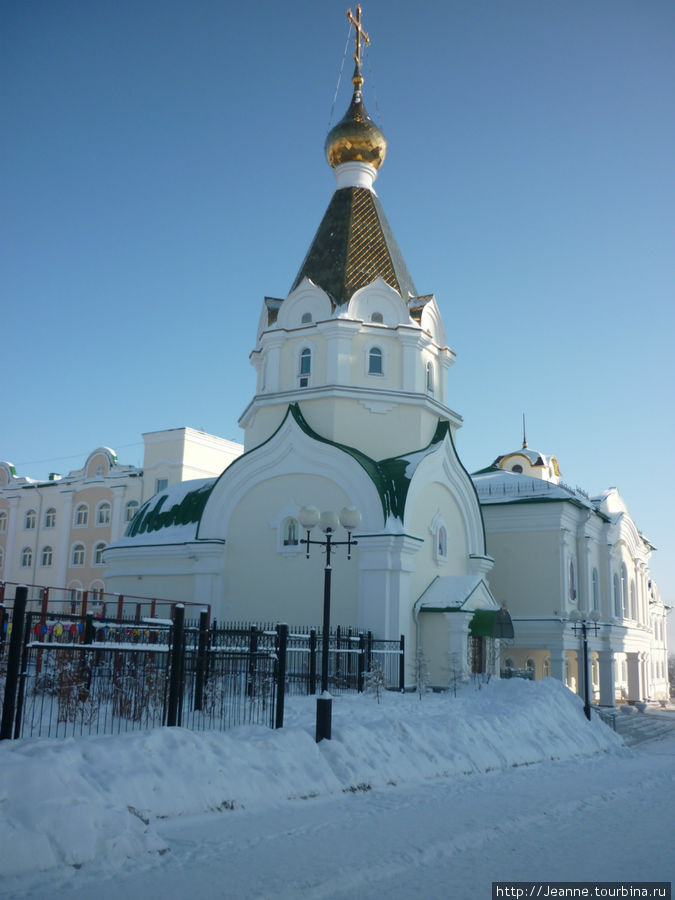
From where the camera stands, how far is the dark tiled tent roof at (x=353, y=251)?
22219mm

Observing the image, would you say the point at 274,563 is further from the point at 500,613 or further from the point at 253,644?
the point at 253,644

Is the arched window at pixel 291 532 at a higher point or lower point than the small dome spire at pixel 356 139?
lower

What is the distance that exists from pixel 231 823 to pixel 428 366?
1680 centimetres

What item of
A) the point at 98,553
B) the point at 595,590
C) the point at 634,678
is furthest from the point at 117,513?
the point at 634,678

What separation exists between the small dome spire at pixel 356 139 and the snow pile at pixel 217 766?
1660cm

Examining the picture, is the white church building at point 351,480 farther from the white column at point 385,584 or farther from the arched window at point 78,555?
the arched window at point 78,555

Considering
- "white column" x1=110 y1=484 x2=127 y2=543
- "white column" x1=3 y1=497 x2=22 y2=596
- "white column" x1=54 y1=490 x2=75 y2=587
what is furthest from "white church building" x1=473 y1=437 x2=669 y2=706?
"white column" x1=3 y1=497 x2=22 y2=596

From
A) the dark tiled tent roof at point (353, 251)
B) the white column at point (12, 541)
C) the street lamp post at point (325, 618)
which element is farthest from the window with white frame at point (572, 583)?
the white column at point (12, 541)

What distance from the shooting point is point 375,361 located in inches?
856

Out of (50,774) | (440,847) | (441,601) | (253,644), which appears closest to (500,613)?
(441,601)

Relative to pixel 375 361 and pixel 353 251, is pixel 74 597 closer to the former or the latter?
pixel 375 361

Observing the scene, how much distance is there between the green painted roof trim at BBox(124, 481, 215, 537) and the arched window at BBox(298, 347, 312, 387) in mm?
4195

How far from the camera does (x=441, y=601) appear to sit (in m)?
19.3

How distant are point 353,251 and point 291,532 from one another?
26.4 ft
